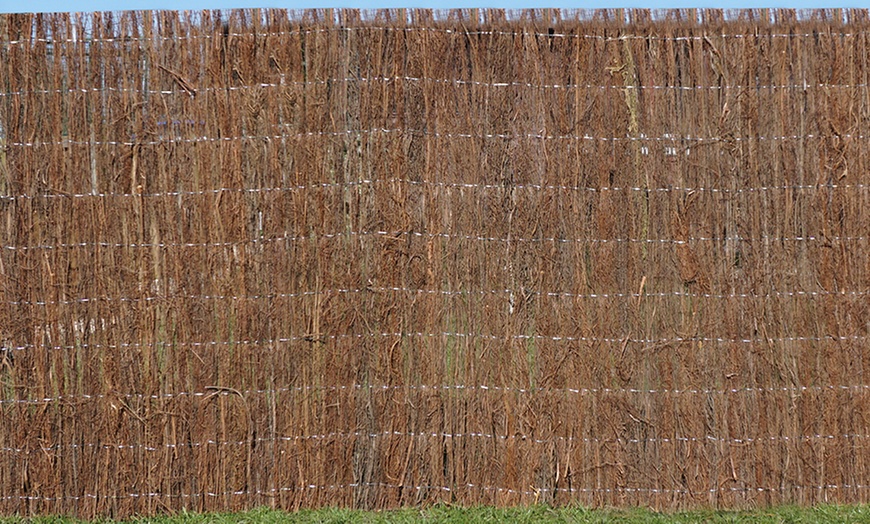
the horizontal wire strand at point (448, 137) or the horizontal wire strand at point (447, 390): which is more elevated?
the horizontal wire strand at point (448, 137)

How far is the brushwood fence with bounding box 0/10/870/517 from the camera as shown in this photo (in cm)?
409

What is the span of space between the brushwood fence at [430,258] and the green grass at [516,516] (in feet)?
0.21

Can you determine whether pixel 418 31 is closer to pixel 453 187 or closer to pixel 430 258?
pixel 453 187

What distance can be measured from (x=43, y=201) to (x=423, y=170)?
5.76 feet

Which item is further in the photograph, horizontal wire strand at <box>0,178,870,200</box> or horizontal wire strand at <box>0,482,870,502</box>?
horizontal wire strand at <box>0,482,870,502</box>

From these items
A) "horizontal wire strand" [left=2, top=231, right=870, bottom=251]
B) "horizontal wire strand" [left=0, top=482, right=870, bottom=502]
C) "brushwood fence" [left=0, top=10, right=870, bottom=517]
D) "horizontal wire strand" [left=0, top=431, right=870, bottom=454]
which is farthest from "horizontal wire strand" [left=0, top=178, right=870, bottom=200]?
"horizontal wire strand" [left=0, top=482, right=870, bottom=502]

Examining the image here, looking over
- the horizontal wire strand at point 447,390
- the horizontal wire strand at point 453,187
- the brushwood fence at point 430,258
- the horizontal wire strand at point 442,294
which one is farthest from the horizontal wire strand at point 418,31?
the horizontal wire strand at point 447,390

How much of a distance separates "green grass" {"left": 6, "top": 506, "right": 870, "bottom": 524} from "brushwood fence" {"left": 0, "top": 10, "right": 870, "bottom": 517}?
0.21 feet

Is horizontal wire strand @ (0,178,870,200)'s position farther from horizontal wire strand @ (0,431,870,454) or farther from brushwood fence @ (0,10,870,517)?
horizontal wire strand @ (0,431,870,454)

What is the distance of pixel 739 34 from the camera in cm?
419

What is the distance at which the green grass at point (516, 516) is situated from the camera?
409 cm

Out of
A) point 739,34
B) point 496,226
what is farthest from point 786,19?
point 496,226

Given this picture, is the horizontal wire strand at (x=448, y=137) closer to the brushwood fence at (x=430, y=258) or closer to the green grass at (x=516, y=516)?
the brushwood fence at (x=430, y=258)

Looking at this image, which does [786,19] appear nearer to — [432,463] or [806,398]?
[806,398]
